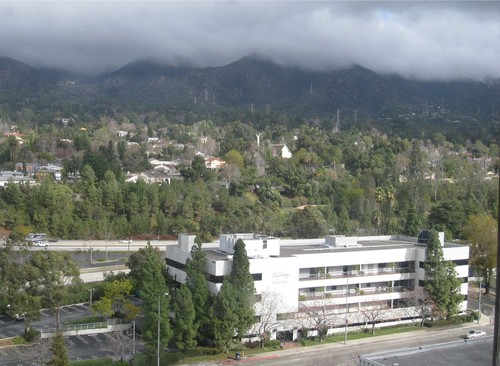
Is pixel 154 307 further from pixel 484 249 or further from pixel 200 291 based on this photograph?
pixel 484 249

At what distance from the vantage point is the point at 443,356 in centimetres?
1445

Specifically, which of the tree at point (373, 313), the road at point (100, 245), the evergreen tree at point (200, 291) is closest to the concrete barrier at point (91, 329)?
the evergreen tree at point (200, 291)

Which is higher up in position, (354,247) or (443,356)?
(354,247)

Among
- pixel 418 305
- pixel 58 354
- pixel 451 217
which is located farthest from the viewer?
pixel 451 217

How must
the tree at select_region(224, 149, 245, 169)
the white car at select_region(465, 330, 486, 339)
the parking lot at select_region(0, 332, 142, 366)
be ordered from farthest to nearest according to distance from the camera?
the tree at select_region(224, 149, 245, 169) < the white car at select_region(465, 330, 486, 339) < the parking lot at select_region(0, 332, 142, 366)

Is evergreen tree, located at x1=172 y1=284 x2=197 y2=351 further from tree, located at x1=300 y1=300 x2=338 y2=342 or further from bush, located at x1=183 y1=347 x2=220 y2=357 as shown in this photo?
tree, located at x1=300 y1=300 x2=338 y2=342

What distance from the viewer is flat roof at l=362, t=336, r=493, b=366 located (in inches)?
552

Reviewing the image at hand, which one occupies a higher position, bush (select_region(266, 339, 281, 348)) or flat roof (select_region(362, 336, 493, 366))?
flat roof (select_region(362, 336, 493, 366))

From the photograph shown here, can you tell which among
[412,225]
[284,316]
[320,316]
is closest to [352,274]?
[320,316]

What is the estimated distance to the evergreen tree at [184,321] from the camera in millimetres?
18438

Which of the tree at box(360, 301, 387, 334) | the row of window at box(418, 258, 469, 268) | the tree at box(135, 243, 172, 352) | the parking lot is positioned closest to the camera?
the parking lot

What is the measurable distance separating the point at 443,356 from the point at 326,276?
745 centimetres

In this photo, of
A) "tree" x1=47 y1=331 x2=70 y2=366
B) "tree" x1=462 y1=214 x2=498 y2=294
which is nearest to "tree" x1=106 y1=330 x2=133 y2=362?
"tree" x1=47 y1=331 x2=70 y2=366

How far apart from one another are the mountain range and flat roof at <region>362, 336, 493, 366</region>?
310ft
